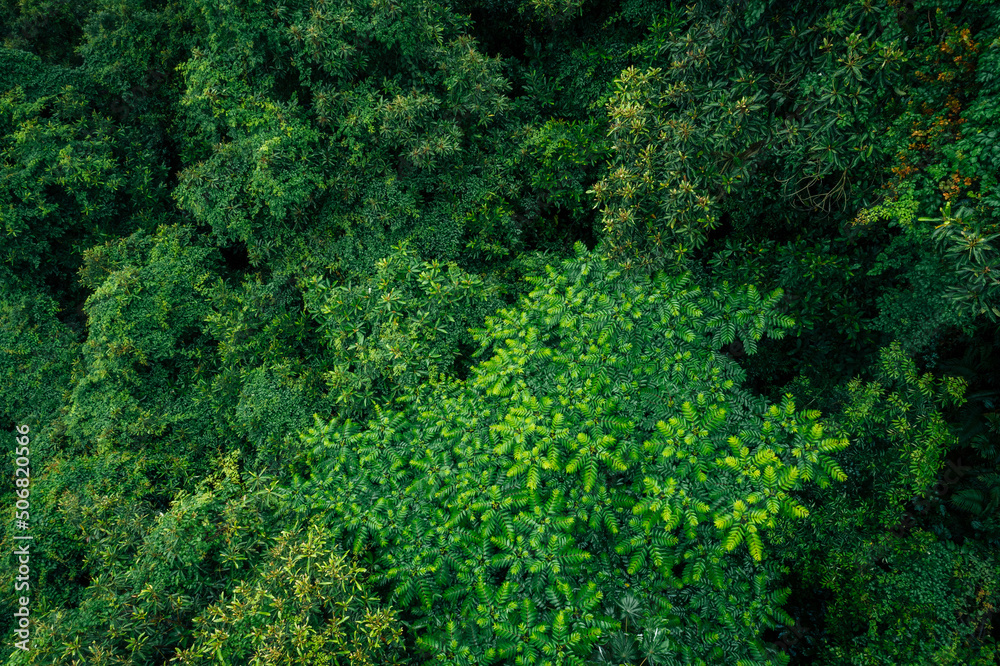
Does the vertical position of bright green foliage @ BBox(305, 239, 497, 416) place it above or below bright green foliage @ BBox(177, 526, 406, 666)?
above

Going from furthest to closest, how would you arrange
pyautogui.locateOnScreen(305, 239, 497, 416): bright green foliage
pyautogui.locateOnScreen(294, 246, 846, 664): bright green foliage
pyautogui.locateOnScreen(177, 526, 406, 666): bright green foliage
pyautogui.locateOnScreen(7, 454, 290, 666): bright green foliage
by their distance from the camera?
1. pyautogui.locateOnScreen(305, 239, 497, 416): bright green foliage
2. pyautogui.locateOnScreen(7, 454, 290, 666): bright green foliage
3. pyautogui.locateOnScreen(294, 246, 846, 664): bright green foliage
4. pyautogui.locateOnScreen(177, 526, 406, 666): bright green foliage

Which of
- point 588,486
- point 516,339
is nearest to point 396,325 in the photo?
point 516,339

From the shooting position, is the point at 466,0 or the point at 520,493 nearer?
the point at 520,493

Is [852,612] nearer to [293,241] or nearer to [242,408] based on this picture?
[242,408]

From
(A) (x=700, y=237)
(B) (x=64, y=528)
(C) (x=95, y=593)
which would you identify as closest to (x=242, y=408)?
(C) (x=95, y=593)

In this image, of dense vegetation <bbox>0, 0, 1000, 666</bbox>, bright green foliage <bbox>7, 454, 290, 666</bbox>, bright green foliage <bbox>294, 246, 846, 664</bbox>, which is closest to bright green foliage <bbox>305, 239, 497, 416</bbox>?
dense vegetation <bbox>0, 0, 1000, 666</bbox>

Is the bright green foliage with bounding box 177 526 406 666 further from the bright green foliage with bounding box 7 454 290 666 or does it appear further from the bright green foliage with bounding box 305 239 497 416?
the bright green foliage with bounding box 305 239 497 416

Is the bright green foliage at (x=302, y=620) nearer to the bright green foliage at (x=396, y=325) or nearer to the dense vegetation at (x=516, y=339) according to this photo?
the dense vegetation at (x=516, y=339)
